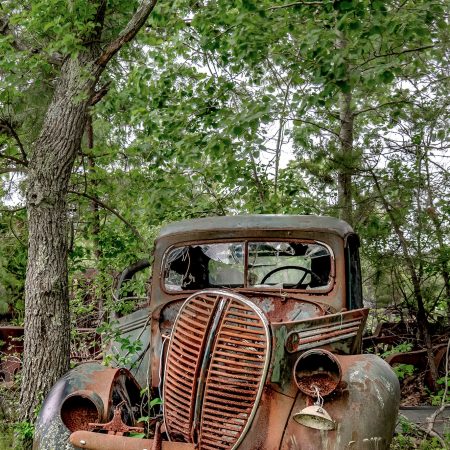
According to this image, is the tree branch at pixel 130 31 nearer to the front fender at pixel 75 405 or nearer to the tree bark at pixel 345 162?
the tree bark at pixel 345 162

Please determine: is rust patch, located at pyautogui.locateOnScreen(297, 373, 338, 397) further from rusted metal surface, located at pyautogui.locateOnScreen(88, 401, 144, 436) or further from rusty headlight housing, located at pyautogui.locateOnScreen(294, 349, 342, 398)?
rusted metal surface, located at pyautogui.locateOnScreen(88, 401, 144, 436)

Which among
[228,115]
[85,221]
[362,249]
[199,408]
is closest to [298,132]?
[228,115]

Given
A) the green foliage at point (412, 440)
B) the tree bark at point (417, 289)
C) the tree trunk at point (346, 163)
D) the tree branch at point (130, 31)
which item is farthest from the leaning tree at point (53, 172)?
the tree bark at point (417, 289)

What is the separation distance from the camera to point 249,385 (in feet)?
→ 10.4

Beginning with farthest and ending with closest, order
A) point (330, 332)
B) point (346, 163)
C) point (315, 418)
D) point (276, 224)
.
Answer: point (346, 163) < point (276, 224) < point (330, 332) < point (315, 418)

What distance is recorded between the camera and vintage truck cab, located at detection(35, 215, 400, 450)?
10.5ft

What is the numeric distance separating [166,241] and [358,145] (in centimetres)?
427

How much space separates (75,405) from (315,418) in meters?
1.56

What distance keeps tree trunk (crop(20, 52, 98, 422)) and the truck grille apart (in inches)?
82.5

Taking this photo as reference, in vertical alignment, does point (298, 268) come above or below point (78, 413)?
above

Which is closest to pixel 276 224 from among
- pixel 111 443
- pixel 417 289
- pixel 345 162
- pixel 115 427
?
pixel 115 427

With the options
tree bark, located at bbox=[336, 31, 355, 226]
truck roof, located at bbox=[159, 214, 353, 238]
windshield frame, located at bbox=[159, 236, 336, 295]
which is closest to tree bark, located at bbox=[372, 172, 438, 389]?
tree bark, located at bbox=[336, 31, 355, 226]

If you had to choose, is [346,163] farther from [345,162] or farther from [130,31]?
[130,31]

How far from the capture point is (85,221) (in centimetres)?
826
